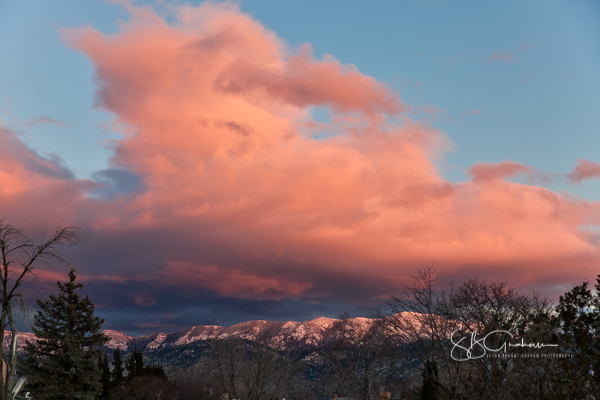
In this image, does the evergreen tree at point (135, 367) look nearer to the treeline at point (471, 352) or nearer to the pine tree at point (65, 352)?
the treeline at point (471, 352)

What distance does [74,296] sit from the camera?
55.5 meters

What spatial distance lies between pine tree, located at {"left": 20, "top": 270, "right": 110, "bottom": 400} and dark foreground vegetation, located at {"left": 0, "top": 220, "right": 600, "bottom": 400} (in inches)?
4.7

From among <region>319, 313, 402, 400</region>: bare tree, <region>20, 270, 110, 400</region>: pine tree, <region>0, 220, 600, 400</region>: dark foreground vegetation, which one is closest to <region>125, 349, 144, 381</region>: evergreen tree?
<region>0, 220, 600, 400</region>: dark foreground vegetation

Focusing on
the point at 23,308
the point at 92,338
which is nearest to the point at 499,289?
the point at 23,308

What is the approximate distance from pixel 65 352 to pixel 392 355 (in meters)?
36.9

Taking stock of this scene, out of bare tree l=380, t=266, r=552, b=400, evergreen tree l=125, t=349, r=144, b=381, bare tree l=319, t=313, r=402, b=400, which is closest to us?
bare tree l=380, t=266, r=552, b=400

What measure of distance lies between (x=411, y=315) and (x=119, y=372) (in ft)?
231

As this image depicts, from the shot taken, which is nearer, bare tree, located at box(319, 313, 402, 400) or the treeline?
the treeline

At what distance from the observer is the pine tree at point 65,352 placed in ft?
166

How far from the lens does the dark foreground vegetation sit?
1798cm

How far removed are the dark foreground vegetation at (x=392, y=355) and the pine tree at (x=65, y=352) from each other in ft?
0.39

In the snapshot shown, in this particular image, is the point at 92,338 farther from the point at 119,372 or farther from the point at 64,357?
the point at 119,372

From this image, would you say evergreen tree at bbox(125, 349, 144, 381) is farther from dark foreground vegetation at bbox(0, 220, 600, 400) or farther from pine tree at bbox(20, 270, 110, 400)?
pine tree at bbox(20, 270, 110, 400)

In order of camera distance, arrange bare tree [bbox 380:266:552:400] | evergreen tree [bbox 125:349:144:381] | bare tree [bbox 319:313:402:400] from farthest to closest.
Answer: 1. evergreen tree [bbox 125:349:144:381]
2. bare tree [bbox 319:313:402:400]
3. bare tree [bbox 380:266:552:400]
